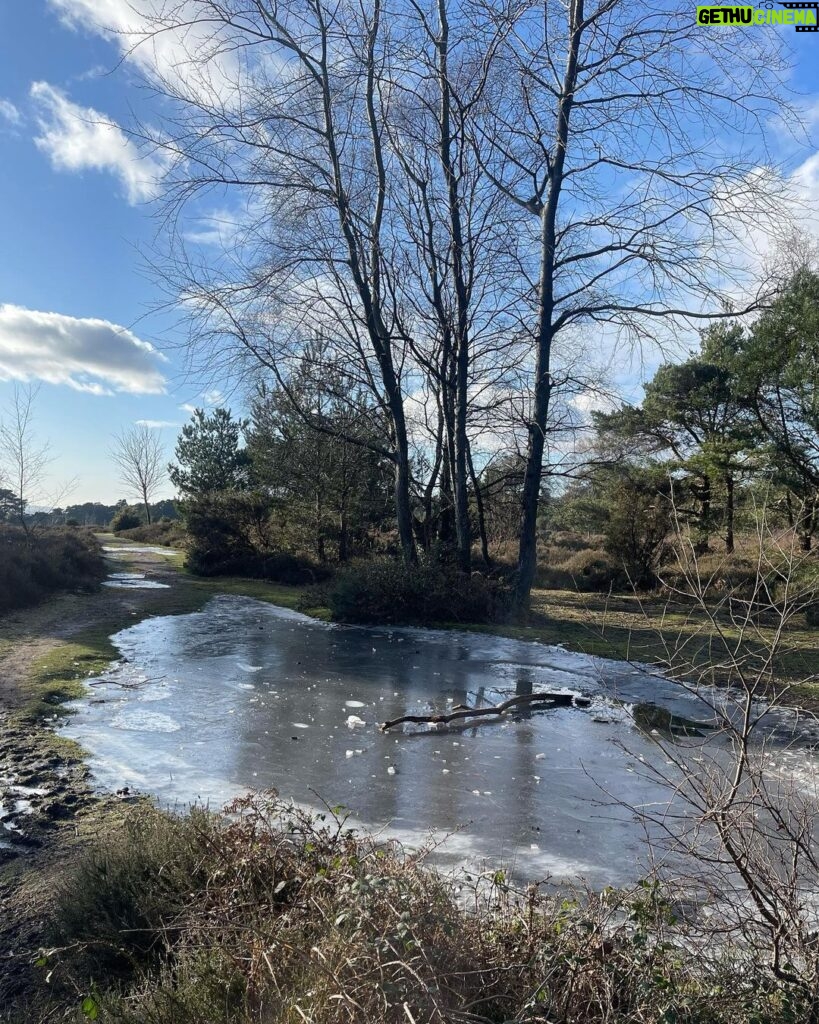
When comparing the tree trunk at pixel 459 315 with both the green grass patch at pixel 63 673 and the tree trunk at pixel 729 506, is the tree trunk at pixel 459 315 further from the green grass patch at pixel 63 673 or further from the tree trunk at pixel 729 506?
the tree trunk at pixel 729 506

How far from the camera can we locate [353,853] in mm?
3615

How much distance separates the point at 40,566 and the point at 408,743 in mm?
15158

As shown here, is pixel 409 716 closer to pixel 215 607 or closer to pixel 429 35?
pixel 215 607

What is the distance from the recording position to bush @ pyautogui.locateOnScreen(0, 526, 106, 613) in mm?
16594

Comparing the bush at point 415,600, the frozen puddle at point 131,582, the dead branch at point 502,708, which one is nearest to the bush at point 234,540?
the frozen puddle at point 131,582

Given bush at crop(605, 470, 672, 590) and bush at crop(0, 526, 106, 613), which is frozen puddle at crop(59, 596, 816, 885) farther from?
bush at crop(605, 470, 672, 590)

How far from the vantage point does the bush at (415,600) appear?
1540 cm

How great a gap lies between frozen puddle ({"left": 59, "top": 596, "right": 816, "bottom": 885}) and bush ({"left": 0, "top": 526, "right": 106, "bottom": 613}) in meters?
6.00

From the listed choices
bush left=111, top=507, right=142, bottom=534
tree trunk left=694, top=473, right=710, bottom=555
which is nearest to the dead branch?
tree trunk left=694, top=473, right=710, bottom=555

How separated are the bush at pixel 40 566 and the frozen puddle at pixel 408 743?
6.00 metres

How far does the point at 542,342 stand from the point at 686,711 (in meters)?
9.38

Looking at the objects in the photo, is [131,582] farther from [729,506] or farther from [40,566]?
[729,506]

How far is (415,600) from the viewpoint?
15.5 meters

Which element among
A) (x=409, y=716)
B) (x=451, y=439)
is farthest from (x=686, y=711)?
(x=451, y=439)
